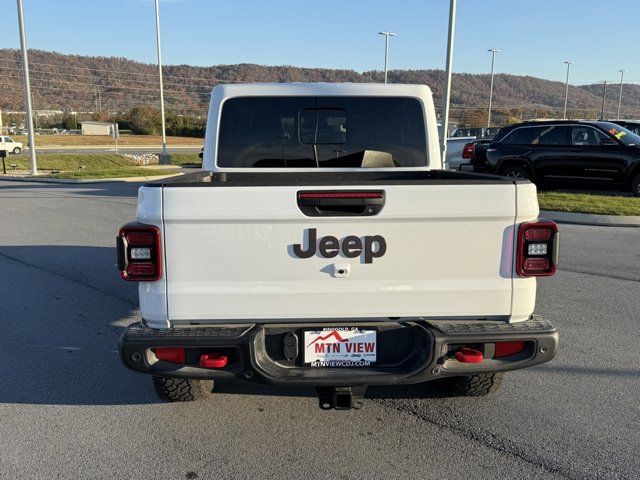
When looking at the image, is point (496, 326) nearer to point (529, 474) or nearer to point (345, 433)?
point (529, 474)

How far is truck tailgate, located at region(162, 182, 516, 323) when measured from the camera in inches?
115

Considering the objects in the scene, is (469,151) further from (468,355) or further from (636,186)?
(468,355)

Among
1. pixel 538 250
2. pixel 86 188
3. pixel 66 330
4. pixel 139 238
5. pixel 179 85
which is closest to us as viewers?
pixel 139 238

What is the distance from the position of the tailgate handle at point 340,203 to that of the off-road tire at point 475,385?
59.0 inches

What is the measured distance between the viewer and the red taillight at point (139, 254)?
2.94 metres

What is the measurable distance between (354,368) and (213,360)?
0.75 metres

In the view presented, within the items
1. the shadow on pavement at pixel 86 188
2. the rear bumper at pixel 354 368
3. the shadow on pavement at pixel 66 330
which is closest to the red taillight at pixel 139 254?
the rear bumper at pixel 354 368

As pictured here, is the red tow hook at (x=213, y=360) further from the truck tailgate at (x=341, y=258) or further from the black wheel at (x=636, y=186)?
the black wheel at (x=636, y=186)

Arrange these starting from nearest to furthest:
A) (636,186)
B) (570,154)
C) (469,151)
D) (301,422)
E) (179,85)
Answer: (301,422), (636,186), (570,154), (469,151), (179,85)

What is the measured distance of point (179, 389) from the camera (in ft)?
12.3

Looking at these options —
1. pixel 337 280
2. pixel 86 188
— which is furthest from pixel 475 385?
pixel 86 188

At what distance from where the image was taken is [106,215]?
41.7 feet

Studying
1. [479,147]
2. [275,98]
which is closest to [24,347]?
[275,98]

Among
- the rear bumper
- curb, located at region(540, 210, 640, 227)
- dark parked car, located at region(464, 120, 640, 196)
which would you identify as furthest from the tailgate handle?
dark parked car, located at region(464, 120, 640, 196)
